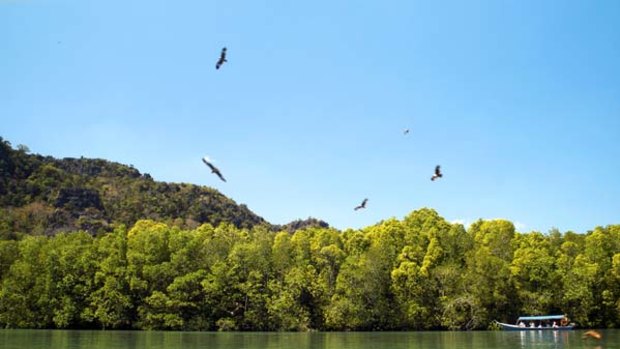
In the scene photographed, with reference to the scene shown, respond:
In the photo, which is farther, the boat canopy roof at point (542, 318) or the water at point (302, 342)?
the boat canopy roof at point (542, 318)

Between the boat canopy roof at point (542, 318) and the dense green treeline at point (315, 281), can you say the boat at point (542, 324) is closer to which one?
the boat canopy roof at point (542, 318)

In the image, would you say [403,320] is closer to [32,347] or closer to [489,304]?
[489,304]

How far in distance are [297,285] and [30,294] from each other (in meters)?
39.4

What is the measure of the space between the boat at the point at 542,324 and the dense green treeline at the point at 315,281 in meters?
1.77

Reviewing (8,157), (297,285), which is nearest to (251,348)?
(297,285)

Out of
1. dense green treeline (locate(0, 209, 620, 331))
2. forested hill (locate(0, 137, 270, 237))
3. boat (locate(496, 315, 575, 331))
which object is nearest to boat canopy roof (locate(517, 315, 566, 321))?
boat (locate(496, 315, 575, 331))

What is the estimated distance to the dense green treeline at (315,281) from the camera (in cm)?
A: 8462

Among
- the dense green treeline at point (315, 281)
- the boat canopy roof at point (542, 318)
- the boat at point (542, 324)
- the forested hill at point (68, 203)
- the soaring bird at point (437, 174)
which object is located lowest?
the boat at point (542, 324)

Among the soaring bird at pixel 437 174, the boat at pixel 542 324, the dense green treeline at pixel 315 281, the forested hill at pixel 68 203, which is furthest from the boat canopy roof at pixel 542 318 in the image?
the forested hill at pixel 68 203

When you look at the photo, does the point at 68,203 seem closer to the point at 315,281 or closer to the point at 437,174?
the point at 315,281

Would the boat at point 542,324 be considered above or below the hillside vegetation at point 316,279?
below

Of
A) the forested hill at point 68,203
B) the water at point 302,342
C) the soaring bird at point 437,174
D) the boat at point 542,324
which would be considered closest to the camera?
the soaring bird at point 437,174

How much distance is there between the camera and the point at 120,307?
87.0 meters

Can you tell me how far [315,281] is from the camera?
3588 inches
